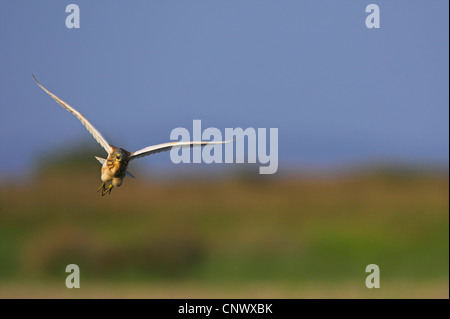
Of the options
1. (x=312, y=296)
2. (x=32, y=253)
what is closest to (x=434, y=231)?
(x=312, y=296)

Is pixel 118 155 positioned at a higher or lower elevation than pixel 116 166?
higher

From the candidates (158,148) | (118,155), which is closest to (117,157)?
(118,155)

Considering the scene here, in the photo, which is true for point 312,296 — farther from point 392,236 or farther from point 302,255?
point 392,236

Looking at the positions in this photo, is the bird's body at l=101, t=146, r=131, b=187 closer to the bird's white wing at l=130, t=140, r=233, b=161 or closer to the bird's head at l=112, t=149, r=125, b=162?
the bird's head at l=112, t=149, r=125, b=162

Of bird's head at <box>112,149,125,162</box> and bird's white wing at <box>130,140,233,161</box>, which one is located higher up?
bird's white wing at <box>130,140,233,161</box>

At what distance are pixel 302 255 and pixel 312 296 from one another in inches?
342

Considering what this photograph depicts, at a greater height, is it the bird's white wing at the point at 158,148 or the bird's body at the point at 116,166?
the bird's white wing at the point at 158,148

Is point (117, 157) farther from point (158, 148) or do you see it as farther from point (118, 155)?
point (158, 148)

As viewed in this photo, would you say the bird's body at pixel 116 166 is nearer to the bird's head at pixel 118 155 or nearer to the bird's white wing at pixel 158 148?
the bird's head at pixel 118 155

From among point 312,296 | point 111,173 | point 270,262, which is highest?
point 270,262

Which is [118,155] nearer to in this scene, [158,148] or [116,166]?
[116,166]

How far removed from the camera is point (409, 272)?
38.1 meters

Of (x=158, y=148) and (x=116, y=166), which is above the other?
(x=158, y=148)

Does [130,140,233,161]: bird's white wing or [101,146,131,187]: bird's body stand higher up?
[130,140,233,161]: bird's white wing
